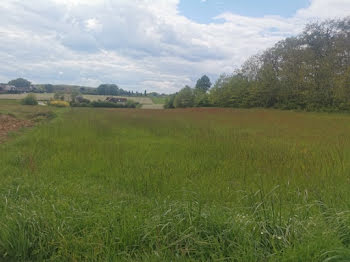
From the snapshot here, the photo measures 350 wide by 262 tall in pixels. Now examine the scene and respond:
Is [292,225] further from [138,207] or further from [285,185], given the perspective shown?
[285,185]

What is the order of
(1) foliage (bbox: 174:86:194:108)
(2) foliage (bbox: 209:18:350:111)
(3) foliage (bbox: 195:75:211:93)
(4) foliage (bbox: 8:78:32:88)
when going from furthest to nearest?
(4) foliage (bbox: 8:78:32:88) → (3) foliage (bbox: 195:75:211:93) → (1) foliage (bbox: 174:86:194:108) → (2) foliage (bbox: 209:18:350:111)

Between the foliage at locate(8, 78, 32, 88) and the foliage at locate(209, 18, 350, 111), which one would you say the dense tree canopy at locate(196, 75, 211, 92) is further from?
the foliage at locate(8, 78, 32, 88)

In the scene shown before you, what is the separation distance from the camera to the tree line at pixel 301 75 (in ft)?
112

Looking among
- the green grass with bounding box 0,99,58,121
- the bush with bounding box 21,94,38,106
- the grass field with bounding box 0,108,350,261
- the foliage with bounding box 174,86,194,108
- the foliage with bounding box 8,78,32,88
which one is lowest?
the grass field with bounding box 0,108,350,261

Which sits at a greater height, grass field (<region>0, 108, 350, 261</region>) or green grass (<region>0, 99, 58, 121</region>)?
green grass (<region>0, 99, 58, 121</region>)

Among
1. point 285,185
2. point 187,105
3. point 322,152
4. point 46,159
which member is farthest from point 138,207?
point 187,105

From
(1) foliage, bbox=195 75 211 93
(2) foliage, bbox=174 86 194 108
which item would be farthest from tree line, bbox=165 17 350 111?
(1) foliage, bbox=195 75 211 93

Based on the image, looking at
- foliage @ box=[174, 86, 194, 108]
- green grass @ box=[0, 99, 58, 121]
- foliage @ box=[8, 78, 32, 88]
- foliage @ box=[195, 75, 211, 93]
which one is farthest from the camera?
foliage @ box=[8, 78, 32, 88]

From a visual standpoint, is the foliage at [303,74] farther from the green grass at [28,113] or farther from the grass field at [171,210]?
the green grass at [28,113]

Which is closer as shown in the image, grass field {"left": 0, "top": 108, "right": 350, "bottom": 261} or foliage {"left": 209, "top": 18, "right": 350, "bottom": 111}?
grass field {"left": 0, "top": 108, "right": 350, "bottom": 261}

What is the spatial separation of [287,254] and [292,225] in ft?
1.70

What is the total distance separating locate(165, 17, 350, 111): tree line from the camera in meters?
34.1

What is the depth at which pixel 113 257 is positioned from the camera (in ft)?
8.60

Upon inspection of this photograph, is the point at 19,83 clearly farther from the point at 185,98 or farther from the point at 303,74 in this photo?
the point at 303,74
